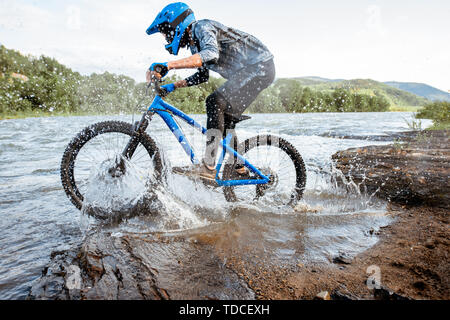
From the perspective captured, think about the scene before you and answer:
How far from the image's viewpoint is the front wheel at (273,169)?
3.73 m

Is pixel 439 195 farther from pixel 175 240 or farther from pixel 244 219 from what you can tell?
pixel 175 240

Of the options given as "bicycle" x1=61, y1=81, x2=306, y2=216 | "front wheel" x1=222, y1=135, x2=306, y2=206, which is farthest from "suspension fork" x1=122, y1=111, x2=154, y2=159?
"front wheel" x1=222, y1=135, x2=306, y2=206

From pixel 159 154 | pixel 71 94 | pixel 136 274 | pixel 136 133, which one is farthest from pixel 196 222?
pixel 71 94

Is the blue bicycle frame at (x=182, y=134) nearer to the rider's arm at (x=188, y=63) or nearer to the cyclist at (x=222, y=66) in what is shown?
the cyclist at (x=222, y=66)

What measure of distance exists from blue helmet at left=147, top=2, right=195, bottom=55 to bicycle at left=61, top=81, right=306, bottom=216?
0.69 m

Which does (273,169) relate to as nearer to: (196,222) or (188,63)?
(196,222)

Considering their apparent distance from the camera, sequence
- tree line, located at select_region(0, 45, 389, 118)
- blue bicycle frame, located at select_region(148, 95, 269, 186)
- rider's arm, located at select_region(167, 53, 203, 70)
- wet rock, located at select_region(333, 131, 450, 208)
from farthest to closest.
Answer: tree line, located at select_region(0, 45, 389, 118), wet rock, located at select_region(333, 131, 450, 208), blue bicycle frame, located at select_region(148, 95, 269, 186), rider's arm, located at select_region(167, 53, 203, 70)

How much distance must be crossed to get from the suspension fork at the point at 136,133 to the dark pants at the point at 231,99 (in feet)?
2.71

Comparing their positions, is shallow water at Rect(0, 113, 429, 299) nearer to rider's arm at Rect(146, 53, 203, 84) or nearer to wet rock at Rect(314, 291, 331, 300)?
wet rock at Rect(314, 291, 331, 300)

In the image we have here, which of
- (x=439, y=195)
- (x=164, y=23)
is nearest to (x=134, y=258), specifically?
(x=164, y=23)

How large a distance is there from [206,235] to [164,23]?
8.75 feet

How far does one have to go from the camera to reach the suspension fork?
348 cm

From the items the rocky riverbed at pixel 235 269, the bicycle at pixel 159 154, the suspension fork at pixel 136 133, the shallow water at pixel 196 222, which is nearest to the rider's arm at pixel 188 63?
the bicycle at pixel 159 154
